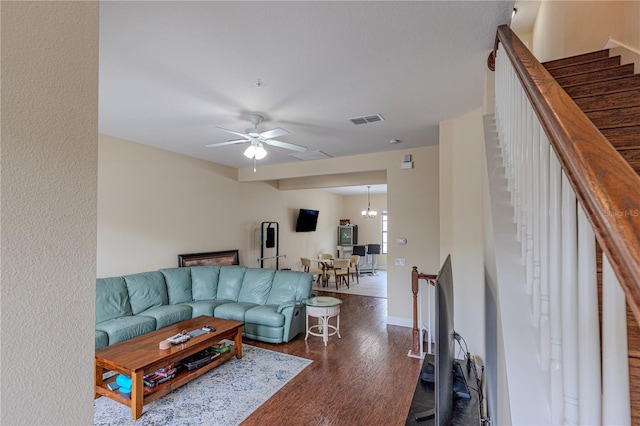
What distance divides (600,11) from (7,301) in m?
4.12

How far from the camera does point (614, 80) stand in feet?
6.39

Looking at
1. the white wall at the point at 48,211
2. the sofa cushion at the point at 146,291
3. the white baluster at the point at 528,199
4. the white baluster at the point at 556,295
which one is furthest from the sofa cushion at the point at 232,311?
the white baluster at the point at 556,295

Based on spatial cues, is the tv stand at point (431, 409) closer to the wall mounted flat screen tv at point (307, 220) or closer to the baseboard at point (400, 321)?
the baseboard at point (400, 321)

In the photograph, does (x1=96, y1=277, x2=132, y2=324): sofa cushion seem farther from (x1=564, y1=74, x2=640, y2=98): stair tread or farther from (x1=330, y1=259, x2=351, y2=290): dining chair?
(x1=564, y1=74, x2=640, y2=98): stair tread

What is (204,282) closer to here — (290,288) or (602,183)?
(290,288)

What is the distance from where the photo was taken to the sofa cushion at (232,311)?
4207 millimetres

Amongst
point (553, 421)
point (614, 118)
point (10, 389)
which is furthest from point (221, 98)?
point (553, 421)

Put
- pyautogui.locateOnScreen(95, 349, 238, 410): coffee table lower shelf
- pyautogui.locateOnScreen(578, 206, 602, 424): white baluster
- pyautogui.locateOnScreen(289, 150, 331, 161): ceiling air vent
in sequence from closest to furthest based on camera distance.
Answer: pyautogui.locateOnScreen(578, 206, 602, 424): white baluster, pyautogui.locateOnScreen(95, 349, 238, 410): coffee table lower shelf, pyautogui.locateOnScreen(289, 150, 331, 161): ceiling air vent

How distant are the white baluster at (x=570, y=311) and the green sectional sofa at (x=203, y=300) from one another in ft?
11.9

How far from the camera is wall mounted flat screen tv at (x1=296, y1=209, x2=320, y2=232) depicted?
27.5 ft

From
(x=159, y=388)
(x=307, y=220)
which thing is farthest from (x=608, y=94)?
(x=307, y=220)

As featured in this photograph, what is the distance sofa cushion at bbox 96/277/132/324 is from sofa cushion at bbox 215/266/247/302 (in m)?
1.32

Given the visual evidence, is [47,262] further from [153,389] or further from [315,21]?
[153,389]

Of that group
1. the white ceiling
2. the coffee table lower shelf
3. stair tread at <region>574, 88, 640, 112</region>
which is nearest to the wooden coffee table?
the coffee table lower shelf
